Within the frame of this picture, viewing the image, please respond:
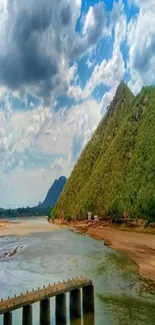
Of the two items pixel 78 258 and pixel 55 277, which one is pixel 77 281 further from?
pixel 78 258

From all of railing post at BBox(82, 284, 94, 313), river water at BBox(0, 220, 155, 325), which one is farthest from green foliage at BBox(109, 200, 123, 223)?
railing post at BBox(82, 284, 94, 313)

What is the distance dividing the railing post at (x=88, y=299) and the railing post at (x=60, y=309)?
3513 millimetres

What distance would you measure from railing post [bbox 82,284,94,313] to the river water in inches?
35.6

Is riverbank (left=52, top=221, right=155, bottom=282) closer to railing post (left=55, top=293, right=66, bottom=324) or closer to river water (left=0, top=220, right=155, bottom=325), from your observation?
river water (left=0, top=220, right=155, bottom=325)

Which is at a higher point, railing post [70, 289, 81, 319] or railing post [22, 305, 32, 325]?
railing post [70, 289, 81, 319]

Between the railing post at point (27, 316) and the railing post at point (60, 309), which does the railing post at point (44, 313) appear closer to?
the railing post at point (60, 309)

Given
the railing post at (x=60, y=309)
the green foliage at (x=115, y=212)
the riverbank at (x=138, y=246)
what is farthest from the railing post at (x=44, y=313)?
the green foliage at (x=115, y=212)

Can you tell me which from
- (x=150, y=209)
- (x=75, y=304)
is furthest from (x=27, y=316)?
(x=150, y=209)

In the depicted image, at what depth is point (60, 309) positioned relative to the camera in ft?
132

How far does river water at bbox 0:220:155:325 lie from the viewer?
41.7m

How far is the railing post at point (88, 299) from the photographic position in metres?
43.0

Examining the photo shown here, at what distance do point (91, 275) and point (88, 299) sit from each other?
19.2 metres

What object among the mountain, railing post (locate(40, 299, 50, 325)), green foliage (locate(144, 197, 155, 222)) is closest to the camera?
railing post (locate(40, 299, 50, 325))

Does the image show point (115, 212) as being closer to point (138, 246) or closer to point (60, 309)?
point (138, 246)
